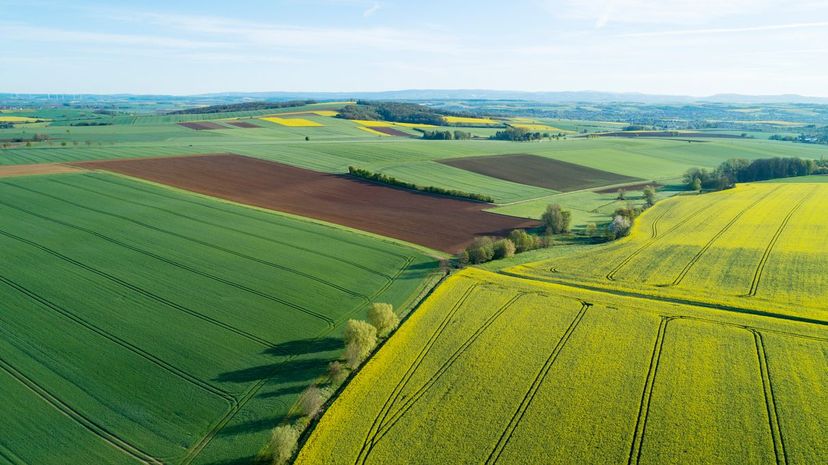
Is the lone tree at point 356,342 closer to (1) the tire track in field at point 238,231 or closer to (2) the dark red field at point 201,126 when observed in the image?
(1) the tire track in field at point 238,231

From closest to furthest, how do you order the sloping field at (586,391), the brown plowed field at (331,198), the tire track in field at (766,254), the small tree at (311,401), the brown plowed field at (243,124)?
the sloping field at (586,391)
the small tree at (311,401)
the tire track in field at (766,254)
the brown plowed field at (331,198)
the brown plowed field at (243,124)

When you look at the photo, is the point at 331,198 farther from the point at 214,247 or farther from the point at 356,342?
the point at 356,342

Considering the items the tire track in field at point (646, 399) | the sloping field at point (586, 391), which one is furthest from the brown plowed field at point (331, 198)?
the tire track in field at point (646, 399)

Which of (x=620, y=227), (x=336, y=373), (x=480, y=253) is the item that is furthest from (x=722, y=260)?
(x=336, y=373)

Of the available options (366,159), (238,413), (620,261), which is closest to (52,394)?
(238,413)

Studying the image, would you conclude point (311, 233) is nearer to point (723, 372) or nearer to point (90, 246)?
point (90, 246)

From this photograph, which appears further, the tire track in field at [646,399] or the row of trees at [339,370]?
the row of trees at [339,370]

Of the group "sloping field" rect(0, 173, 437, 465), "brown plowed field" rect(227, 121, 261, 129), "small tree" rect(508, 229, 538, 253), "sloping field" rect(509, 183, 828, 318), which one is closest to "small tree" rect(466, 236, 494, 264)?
"sloping field" rect(509, 183, 828, 318)
